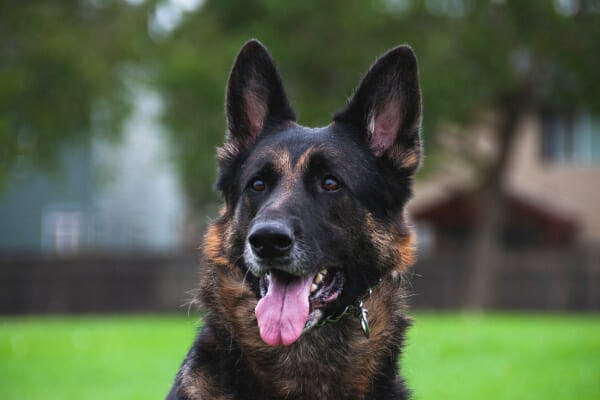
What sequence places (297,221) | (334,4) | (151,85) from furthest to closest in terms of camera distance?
(151,85) < (334,4) < (297,221)

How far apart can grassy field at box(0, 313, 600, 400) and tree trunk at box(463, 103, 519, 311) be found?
826 centimetres

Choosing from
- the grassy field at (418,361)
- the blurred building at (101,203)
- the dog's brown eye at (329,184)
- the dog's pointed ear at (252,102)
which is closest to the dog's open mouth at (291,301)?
the dog's brown eye at (329,184)

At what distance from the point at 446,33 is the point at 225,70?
611 cm

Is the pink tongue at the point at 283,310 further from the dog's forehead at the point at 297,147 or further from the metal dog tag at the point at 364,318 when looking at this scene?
the dog's forehead at the point at 297,147

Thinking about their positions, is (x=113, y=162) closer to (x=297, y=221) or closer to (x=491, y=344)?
(x=491, y=344)

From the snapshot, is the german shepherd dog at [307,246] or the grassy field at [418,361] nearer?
the german shepherd dog at [307,246]

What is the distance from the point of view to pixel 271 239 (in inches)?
175

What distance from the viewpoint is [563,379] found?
1178 cm

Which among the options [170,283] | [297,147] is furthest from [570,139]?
[297,147]

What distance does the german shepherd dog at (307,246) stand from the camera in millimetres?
4562

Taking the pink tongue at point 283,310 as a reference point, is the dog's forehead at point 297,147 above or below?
above

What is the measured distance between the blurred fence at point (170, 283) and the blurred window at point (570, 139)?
18.3 feet

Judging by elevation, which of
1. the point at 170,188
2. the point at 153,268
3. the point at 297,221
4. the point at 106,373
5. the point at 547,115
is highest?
the point at 297,221

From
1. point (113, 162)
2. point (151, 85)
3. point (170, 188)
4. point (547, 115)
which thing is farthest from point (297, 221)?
point (170, 188)
